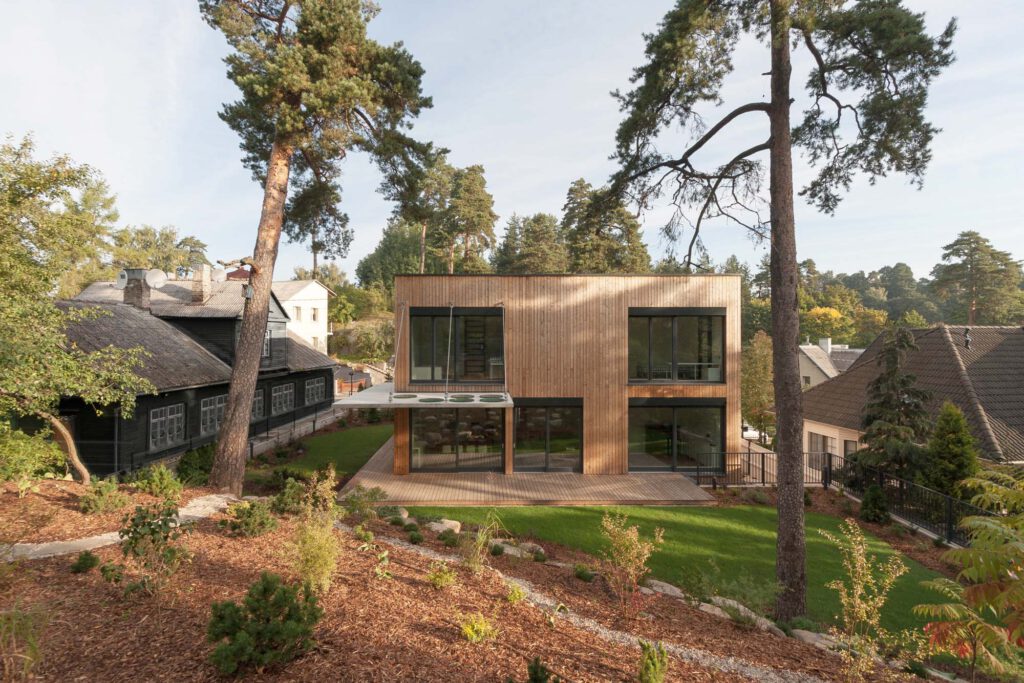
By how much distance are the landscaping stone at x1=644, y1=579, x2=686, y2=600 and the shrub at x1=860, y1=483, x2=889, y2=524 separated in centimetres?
762

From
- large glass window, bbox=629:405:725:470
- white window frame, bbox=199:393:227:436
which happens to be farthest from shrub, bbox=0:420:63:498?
large glass window, bbox=629:405:725:470

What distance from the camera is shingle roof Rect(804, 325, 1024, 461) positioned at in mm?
14211

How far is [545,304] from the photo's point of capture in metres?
15.5

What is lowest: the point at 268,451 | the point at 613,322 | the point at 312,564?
the point at 268,451

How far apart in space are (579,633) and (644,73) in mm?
9758

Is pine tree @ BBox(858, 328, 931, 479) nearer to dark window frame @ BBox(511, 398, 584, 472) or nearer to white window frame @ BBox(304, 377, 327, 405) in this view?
dark window frame @ BBox(511, 398, 584, 472)

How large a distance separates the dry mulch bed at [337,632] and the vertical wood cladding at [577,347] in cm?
929

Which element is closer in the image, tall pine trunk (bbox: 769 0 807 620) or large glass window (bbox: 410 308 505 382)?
tall pine trunk (bbox: 769 0 807 620)

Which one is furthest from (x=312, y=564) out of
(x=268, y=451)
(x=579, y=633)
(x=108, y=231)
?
(x=108, y=231)

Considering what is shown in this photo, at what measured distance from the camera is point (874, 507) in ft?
39.4

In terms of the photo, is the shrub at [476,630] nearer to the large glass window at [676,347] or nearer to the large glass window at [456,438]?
the large glass window at [456,438]

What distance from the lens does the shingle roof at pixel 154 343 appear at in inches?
539

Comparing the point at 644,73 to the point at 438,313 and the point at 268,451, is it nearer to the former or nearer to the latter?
the point at 438,313

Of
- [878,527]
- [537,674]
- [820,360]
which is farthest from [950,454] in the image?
[820,360]
